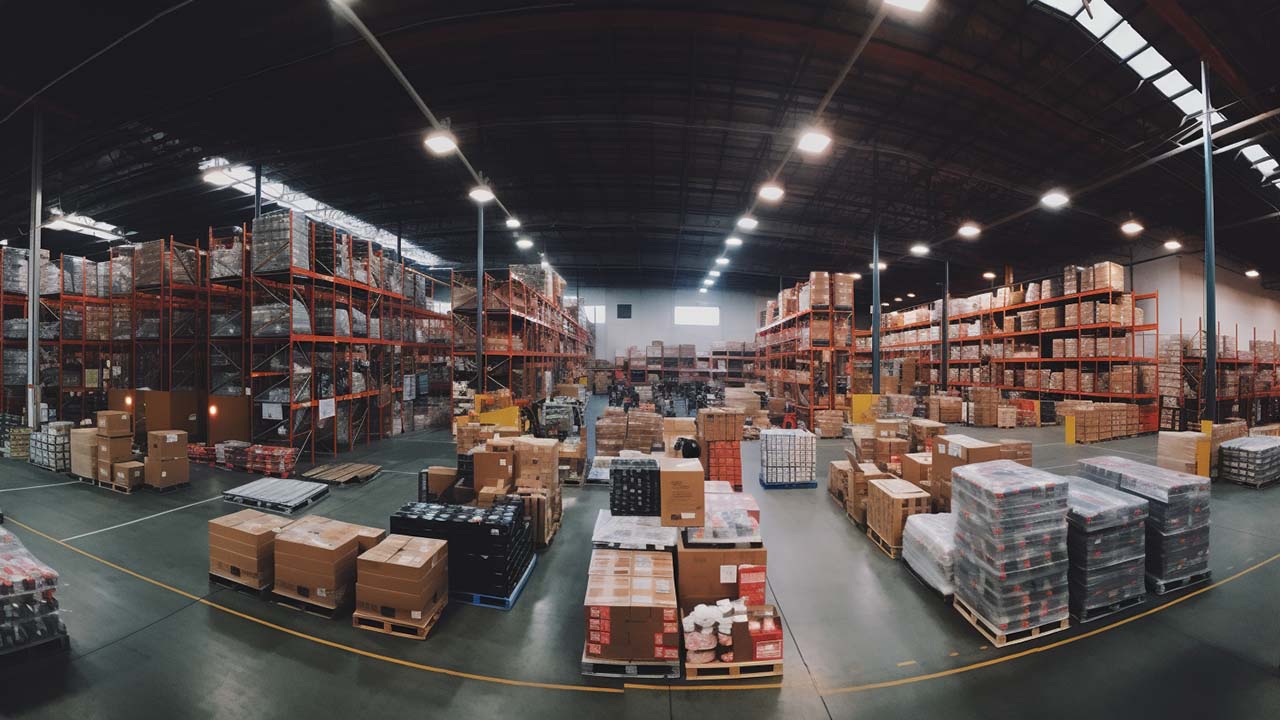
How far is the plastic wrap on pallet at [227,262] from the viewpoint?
347 inches

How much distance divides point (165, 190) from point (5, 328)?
17.4 feet

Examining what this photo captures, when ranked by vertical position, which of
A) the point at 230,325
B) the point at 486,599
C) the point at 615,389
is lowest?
the point at 486,599

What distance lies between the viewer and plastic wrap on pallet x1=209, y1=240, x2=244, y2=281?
347 inches

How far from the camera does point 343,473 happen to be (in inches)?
305

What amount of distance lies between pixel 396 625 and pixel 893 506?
206 inches

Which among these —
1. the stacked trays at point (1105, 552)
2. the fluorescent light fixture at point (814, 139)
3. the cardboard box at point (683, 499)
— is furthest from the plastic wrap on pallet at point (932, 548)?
the fluorescent light fixture at point (814, 139)

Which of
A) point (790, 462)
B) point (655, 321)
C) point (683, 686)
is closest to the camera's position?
point (683, 686)

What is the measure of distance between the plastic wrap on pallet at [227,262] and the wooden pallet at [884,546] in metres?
12.6

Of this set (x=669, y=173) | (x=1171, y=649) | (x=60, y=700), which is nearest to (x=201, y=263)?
(x=60, y=700)

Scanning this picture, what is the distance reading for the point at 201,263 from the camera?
10172mm

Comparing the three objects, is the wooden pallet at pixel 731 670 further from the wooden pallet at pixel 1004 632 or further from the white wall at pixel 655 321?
the white wall at pixel 655 321

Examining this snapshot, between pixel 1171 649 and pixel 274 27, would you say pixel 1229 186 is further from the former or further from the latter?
pixel 274 27

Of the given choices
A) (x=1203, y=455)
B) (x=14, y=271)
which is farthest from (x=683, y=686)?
(x=14, y=271)

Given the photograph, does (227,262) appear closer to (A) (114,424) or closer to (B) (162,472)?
(A) (114,424)
